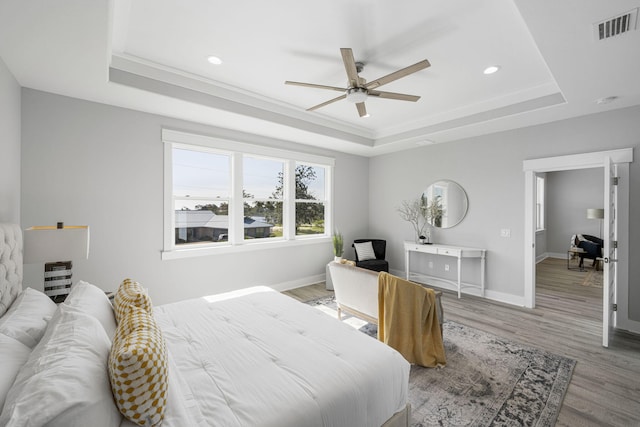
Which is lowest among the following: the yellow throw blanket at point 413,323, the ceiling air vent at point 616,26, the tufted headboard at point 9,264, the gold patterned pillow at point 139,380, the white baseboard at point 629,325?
the white baseboard at point 629,325

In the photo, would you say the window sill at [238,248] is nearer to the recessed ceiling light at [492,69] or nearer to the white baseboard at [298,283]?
the white baseboard at [298,283]

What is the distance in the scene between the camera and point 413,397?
6.95ft

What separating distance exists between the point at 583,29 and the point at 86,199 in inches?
180

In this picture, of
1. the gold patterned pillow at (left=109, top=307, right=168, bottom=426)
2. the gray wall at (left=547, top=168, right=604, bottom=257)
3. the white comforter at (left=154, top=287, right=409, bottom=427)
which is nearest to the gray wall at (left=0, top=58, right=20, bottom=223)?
the white comforter at (left=154, top=287, right=409, bottom=427)

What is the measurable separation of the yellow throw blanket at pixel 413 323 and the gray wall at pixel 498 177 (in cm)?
251

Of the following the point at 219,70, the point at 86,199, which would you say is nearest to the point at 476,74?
the point at 219,70

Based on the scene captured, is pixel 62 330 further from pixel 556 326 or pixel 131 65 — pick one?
pixel 556 326

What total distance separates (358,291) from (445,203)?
2874 mm

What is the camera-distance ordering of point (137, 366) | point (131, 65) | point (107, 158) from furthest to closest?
point (107, 158) → point (131, 65) → point (137, 366)

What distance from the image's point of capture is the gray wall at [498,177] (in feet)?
10.9

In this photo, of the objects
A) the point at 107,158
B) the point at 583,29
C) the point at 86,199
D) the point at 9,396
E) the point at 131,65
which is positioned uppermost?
the point at 131,65

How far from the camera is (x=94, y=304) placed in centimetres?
160

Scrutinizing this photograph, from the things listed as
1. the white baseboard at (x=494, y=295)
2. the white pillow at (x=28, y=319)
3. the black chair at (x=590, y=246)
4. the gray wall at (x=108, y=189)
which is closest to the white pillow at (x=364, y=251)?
the white baseboard at (x=494, y=295)

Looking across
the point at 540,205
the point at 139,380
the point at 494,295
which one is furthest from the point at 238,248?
the point at 540,205
